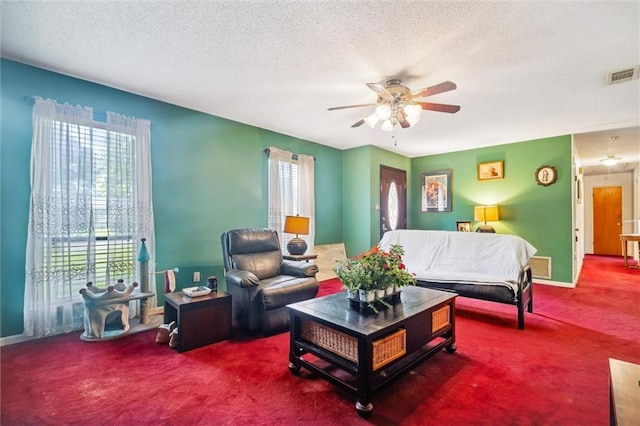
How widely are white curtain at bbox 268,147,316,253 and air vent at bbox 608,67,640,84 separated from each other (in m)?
3.74

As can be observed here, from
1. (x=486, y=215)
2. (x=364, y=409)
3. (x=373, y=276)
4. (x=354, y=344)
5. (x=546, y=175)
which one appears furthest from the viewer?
(x=486, y=215)

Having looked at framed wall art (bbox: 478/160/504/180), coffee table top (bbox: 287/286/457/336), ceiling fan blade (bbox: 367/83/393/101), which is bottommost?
coffee table top (bbox: 287/286/457/336)

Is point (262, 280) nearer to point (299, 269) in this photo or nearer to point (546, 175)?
point (299, 269)

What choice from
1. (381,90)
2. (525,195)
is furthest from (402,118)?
(525,195)

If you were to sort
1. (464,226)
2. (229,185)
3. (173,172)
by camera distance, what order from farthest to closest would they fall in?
(464,226), (229,185), (173,172)

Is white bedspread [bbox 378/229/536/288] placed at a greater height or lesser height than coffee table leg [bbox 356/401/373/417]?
greater

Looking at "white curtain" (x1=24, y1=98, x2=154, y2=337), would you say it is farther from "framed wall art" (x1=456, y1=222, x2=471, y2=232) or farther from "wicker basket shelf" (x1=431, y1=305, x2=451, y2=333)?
"framed wall art" (x1=456, y1=222, x2=471, y2=232)

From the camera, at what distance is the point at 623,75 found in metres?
2.79

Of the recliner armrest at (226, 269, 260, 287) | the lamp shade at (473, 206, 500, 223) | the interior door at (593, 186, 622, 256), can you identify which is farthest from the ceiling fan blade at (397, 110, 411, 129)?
the interior door at (593, 186, 622, 256)

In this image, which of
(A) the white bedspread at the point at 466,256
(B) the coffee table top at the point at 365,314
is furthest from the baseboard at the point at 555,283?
(B) the coffee table top at the point at 365,314

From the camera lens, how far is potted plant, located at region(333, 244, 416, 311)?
6.81 ft

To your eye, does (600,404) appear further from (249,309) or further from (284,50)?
(284,50)

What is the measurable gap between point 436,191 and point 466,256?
2890 millimetres

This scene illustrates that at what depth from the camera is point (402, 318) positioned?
75.2 inches
